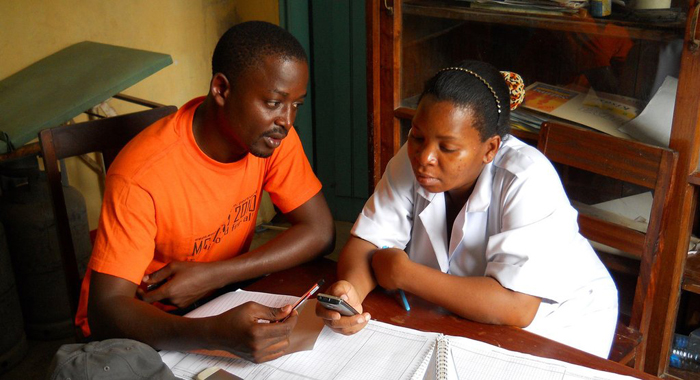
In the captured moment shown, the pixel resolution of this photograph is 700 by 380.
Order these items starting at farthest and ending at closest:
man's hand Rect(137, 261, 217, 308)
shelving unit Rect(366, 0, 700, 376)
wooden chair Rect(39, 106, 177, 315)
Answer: shelving unit Rect(366, 0, 700, 376) < wooden chair Rect(39, 106, 177, 315) < man's hand Rect(137, 261, 217, 308)

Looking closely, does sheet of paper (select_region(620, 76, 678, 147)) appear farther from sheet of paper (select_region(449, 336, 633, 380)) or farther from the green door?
the green door

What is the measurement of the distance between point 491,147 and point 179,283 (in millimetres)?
758

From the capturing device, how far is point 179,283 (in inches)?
58.6

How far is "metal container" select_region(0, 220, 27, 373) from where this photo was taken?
8.52 ft

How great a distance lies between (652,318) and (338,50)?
2191mm

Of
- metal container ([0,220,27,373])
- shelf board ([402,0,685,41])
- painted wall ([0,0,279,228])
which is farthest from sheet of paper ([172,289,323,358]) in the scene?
painted wall ([0,0,279,228])

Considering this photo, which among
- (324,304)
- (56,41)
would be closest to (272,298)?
(324,304)

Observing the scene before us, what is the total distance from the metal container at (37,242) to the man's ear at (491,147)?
1936 millimetres

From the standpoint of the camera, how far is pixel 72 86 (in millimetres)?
2479

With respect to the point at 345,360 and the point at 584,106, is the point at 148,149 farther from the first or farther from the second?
the point at 584,106

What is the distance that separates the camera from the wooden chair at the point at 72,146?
66.7 inches

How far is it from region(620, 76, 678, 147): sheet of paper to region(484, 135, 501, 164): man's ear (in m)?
0.66

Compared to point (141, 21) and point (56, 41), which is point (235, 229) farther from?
point (141, 21)

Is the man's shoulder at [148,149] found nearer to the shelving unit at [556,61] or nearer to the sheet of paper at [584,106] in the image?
the shelving unit at [556,61]
